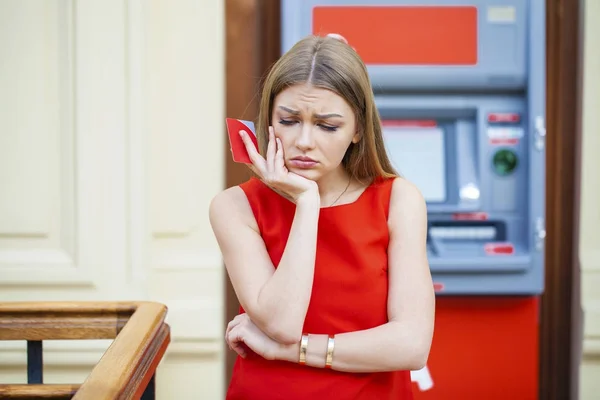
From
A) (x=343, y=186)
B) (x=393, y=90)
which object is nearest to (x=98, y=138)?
(x=393, y=90)

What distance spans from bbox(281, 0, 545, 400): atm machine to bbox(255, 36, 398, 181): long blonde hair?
1.13m

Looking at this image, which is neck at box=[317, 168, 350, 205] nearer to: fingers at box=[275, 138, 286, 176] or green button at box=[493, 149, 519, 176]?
fingers at box=[275, 138, 286, 176]

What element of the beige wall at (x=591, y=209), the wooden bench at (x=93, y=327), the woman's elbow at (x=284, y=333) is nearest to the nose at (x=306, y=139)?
the woman's elbow at (x=284, y=333)

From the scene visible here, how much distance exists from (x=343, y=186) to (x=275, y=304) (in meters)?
0.32

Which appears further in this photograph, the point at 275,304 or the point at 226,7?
the point at 226,7

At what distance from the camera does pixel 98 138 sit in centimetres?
264

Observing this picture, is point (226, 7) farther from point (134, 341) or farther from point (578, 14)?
point (134, 341)

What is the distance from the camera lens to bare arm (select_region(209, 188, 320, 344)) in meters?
1.20

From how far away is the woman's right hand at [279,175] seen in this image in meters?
1.27

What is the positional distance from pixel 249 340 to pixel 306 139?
0.37 m

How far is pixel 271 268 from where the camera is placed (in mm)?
1287

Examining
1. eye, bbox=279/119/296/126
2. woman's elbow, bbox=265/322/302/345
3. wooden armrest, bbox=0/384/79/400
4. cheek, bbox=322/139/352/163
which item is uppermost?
eye, bbox=279/119/296/126

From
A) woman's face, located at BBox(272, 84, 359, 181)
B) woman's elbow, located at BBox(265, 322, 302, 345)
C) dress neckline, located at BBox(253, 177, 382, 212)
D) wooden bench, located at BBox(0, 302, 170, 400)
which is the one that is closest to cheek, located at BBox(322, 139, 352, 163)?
woman's face, located at BBox(272, 84, 359, 181)

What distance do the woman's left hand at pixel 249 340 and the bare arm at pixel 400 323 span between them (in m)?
0.02
